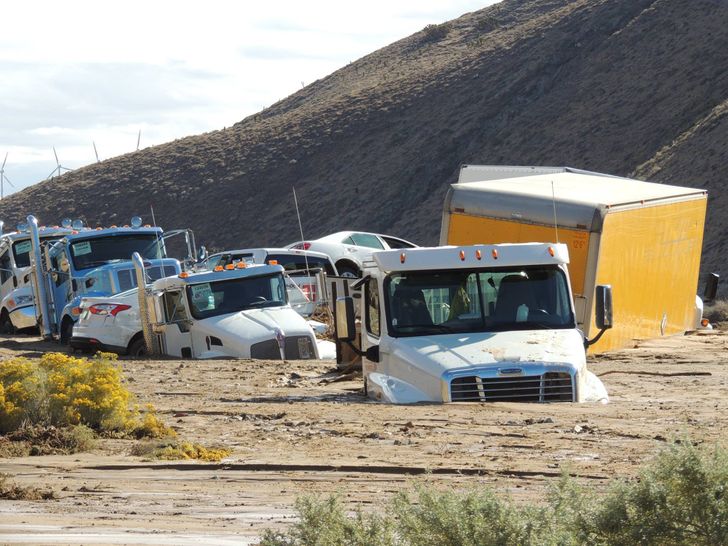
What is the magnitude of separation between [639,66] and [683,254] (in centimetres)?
3656

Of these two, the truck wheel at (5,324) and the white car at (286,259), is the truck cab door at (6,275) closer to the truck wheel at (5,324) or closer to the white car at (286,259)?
the truck wheel at (5,324)

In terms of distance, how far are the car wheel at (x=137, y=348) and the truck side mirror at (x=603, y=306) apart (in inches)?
436

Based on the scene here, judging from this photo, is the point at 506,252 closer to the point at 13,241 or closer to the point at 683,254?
the point at 683,254

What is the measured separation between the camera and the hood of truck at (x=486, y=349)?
13266 mm

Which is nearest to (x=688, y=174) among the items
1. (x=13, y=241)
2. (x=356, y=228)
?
(x=356, y=228)

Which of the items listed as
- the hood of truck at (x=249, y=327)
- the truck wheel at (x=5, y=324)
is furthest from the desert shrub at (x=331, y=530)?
the truck wheel at (x=5, y=324)

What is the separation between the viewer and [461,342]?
1354 centimetres

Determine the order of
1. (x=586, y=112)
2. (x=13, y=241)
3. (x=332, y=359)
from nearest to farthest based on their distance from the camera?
(x=332, y=359), (x=13, y=241), (x=586, y=112)

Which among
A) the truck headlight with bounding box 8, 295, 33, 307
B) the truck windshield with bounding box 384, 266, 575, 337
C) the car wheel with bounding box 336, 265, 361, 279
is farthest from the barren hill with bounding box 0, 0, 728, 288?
the truck windshield with bounding box 384, 266, 575, 337

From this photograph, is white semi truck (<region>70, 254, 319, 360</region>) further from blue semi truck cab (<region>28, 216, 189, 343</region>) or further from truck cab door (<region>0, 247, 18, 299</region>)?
truck cab door (<region>0, 247, 18, 299</region>)

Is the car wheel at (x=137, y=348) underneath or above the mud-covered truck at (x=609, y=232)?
underneath

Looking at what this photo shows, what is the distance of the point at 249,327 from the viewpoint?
68.6 ft

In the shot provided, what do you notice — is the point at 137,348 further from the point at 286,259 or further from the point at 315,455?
the point at 315,455

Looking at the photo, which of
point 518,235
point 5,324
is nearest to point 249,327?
point 518,235
